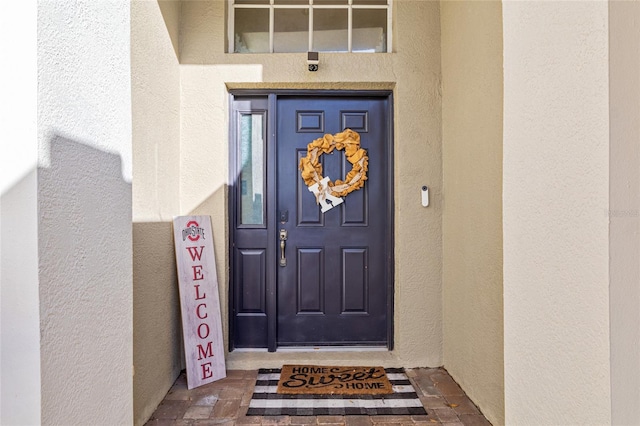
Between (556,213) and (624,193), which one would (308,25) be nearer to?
(556,213)

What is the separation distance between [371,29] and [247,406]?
108 inches

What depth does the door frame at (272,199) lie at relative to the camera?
9.83ft

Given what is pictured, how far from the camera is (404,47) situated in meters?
2.90

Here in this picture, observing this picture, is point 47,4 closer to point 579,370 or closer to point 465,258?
point 579,370

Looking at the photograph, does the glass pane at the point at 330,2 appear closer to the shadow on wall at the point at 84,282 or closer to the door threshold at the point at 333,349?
the shadow on wall at the point at 84,282

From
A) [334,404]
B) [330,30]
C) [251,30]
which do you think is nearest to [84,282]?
[334,404]

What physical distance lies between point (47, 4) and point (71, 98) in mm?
250

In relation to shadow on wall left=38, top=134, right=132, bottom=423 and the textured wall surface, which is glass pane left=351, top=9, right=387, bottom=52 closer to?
the textured wall surface

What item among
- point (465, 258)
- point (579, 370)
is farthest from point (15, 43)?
point (465, 258)

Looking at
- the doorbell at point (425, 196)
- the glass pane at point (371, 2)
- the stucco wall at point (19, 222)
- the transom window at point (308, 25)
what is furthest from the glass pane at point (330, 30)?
the stucco wall at point (19, 222)

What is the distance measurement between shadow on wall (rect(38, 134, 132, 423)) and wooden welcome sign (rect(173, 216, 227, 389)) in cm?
111

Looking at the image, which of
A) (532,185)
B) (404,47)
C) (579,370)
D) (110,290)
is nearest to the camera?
(579,370)

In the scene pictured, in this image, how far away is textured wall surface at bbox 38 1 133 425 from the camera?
1109 mm

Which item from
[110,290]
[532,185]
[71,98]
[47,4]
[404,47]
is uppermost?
[404,47]
